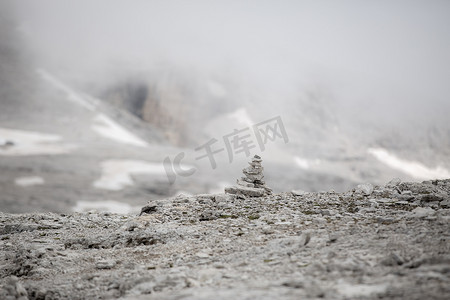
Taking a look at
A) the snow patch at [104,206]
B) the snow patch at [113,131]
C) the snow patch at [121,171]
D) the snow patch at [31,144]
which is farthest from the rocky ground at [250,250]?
the snow patch at [113,131]

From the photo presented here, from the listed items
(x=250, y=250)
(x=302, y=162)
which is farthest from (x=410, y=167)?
(x=250, y=250)

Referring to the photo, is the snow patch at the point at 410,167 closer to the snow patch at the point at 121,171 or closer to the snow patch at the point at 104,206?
the snow patch at the point at 121,171

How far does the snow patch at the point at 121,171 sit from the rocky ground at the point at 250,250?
35.5m

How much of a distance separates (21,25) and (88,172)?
7617 centimetres

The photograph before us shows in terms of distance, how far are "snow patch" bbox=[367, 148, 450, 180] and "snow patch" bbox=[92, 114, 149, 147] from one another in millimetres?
65363

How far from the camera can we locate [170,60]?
115062mm

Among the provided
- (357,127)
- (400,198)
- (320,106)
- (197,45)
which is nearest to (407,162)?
(357,127)

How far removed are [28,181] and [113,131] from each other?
33077 millimetres

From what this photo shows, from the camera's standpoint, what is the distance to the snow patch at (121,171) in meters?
48.8

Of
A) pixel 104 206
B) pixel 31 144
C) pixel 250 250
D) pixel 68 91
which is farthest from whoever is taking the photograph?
pixel 68 91

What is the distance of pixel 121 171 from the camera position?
174 feet

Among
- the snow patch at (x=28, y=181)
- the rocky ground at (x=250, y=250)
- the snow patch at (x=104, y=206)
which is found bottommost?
the rocky ground at (x=250, y=250)

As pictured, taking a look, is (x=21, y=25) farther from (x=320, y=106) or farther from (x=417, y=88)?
(x=417, y=88)

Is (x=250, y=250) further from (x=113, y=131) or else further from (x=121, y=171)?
(x=113, y=131)
